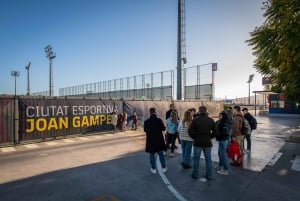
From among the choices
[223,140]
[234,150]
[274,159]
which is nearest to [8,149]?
[223,140]

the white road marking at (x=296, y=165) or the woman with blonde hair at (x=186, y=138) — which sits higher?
the woman with blonde hair at (x=186, y=138)

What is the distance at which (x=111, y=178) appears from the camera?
5816mm

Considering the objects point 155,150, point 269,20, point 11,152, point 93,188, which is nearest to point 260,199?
point 155,150

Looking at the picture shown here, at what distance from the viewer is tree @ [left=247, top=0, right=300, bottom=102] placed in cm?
662

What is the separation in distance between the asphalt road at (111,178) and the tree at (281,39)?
3348 millimetres

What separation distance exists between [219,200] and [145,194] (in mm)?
1645

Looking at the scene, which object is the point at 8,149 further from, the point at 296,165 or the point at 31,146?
the point at 296,165

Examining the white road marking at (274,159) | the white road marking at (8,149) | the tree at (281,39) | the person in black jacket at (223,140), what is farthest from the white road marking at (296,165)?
the white road marking at (8,149)

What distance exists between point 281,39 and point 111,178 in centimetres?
726

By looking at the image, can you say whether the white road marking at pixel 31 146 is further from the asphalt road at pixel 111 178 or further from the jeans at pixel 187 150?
the jeans at pixel 187 150

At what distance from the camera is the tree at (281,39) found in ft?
21.7

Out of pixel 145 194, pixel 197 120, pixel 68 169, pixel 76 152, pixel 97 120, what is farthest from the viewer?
pixel 97 120

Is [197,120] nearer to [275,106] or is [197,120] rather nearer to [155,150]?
[155,150]

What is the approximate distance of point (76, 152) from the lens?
898 centimetres
